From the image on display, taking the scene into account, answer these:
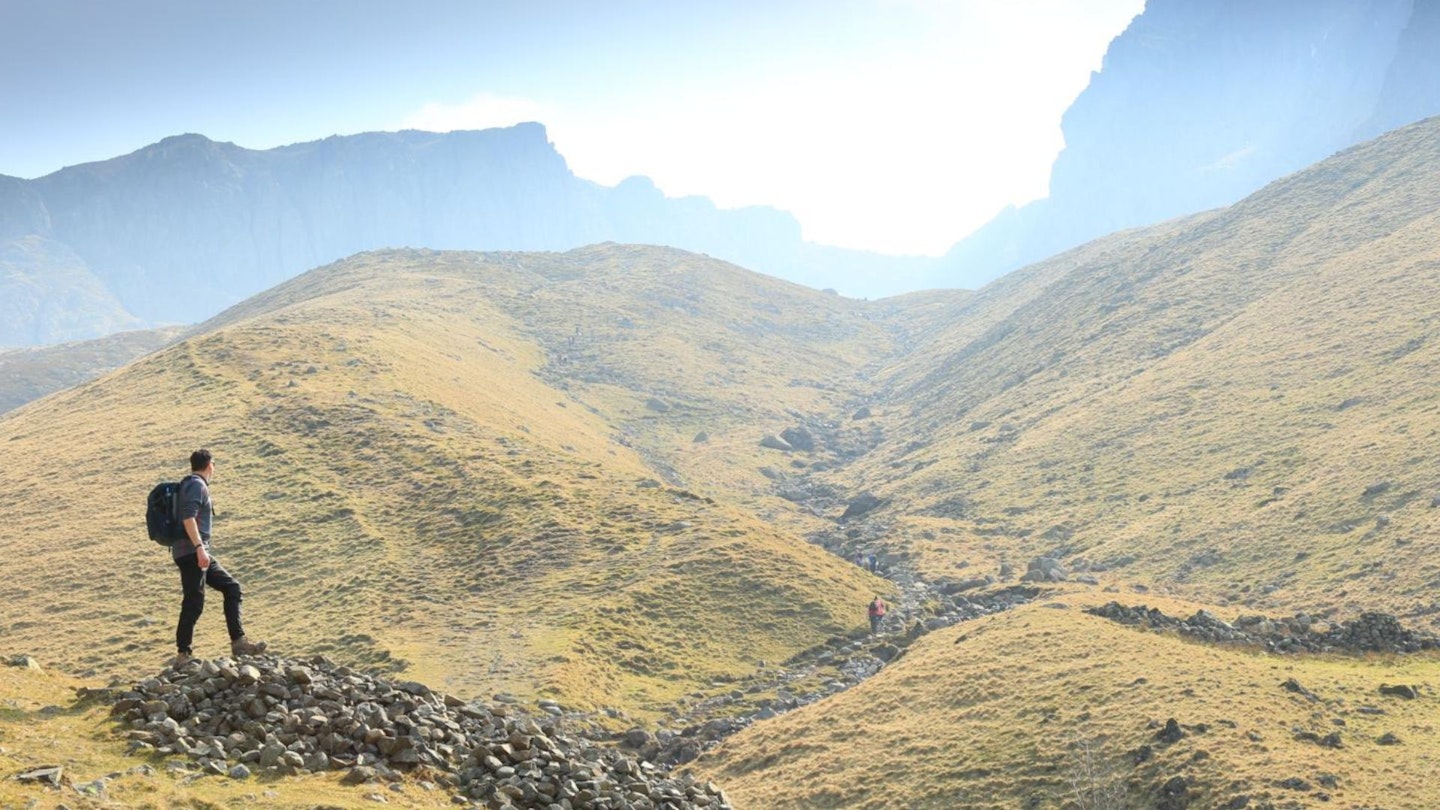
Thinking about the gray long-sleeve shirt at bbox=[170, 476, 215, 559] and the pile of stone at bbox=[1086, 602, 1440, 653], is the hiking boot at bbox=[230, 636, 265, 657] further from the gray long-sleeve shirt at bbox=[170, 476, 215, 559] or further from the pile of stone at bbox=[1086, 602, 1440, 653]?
the pile of stone at bbox=[1086, 602, 1440, 653]

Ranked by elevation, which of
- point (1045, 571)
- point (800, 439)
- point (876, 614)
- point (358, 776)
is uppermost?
point (358, 776)

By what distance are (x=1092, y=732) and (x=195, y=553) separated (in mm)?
30408

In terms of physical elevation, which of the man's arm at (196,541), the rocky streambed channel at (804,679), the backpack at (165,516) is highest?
the backpack at (165,516)

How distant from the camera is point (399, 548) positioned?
233 ft

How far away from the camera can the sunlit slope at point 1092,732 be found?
30.8m

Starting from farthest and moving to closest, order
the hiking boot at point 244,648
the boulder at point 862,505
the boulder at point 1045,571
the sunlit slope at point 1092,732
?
1. the boulder at point 862,505
2. the boulder at point 1045,571
3. the sunlit slope at point 1092,732
4. the hiking boot at point 244,648

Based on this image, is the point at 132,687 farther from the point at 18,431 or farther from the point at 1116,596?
the point at 18,431

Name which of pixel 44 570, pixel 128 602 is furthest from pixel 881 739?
pixel 44 570

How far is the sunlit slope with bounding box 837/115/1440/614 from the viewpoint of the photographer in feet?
239

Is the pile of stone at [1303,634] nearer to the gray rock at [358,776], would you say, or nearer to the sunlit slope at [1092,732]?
the sunlit slope at [1092,732]

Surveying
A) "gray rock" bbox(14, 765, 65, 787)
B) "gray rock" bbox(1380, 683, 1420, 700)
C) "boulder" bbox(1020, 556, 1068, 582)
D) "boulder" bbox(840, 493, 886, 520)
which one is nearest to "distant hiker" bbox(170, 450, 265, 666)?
"gray rock" bbox(14, 765, 65, 787)

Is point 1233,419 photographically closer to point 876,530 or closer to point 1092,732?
point 876,530

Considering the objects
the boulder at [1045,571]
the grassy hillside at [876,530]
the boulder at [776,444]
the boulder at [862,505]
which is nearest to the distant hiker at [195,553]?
the grassy hillside at [876,530]

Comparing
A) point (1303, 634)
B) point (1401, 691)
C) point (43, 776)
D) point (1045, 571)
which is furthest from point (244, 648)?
point (1045, 571)
